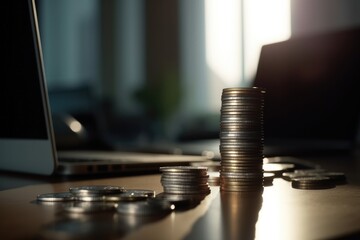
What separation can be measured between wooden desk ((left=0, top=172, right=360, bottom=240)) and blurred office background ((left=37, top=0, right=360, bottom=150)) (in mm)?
3197

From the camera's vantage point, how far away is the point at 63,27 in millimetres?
5688

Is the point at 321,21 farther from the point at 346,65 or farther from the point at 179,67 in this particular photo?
the point at 179,67

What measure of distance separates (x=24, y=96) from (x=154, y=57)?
4.30 m

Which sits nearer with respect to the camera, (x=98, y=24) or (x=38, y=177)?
(x=38, y=177)

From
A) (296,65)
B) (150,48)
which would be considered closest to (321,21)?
(296,65)

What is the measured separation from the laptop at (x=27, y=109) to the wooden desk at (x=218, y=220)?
0.89 ft

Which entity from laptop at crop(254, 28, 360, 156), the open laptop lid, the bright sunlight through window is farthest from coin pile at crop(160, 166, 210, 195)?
the bright sunlight through window

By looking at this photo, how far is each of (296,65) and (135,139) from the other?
10.5ft

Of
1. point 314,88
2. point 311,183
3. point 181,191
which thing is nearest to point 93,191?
point 181,191

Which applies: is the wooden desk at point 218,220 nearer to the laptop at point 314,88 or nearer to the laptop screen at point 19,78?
the laptop screen at point 19,78

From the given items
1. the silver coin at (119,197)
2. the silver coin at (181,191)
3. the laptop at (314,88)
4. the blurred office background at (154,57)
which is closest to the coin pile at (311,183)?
the silver coin at (181,191)

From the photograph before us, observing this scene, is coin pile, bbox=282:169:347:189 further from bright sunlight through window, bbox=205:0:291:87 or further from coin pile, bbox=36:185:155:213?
bright sunlight through window, bbox=205:0:291:87

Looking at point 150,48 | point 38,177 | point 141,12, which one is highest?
point 141,12

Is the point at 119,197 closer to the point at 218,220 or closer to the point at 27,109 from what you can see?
the point at 218,220
